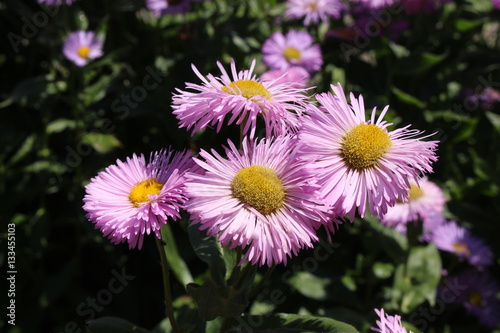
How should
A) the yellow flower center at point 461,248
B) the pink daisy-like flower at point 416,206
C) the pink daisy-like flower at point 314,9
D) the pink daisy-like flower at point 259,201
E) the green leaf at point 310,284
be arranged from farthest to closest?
the pink daisy-like flower at point 314,9 < the yellow flower center at point 461,248 < the green leaf at point 310,284 < the pink daisy-like flower at point 416,206 < the pink daisy-like flower at point 259,201

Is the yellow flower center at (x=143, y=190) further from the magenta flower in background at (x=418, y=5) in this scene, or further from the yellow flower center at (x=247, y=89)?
the magenta flower in background at (x=418, y=5)

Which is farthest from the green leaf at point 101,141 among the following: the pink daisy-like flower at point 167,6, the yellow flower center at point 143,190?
the yellow flower center at point 143,190

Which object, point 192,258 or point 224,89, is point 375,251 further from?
point 224,89

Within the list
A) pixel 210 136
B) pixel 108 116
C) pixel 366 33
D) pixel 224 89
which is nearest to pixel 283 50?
pixel 366 33

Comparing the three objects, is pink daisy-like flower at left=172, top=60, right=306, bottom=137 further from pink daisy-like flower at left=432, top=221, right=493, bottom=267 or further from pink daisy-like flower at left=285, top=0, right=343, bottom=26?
pink daisy-like flower at left=285, top=0, right=343, bottom=26

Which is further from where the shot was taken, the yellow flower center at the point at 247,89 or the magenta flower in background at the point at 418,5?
the magenta flower in background at the point at 418,5

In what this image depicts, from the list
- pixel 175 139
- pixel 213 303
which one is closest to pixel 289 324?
pixel 213 303

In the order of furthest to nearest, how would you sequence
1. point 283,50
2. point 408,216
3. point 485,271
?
point 283,50, point 485,271, point 408,216
